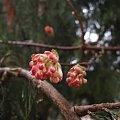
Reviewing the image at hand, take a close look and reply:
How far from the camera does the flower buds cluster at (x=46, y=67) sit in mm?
712

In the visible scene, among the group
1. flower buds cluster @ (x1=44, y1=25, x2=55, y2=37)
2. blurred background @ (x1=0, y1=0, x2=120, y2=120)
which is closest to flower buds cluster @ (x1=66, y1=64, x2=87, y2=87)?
blurred background @ (x1=0, y1=0, x2=120, y2=120)

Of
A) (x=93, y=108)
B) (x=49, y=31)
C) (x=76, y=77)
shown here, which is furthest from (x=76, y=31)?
(x=93, y=108)

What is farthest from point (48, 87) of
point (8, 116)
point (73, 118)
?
point (8, 116)

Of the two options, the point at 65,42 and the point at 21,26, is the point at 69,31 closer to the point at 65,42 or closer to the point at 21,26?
the point at 65,42

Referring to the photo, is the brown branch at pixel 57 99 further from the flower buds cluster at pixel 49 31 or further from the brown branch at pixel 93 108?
the flower buds cluster at pixel 49 31

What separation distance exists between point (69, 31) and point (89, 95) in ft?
1.28

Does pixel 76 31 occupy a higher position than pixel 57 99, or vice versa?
pixel 76 31

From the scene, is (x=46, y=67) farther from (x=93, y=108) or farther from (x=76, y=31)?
(x=76, y=31)

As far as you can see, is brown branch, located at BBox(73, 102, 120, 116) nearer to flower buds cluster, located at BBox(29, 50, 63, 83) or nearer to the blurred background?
flower buds cluster, located at BBox(29, 50, 63, 83)

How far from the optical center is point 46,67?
0.73 meters

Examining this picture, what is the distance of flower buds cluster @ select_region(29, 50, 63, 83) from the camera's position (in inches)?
28.0

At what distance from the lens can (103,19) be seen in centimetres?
198

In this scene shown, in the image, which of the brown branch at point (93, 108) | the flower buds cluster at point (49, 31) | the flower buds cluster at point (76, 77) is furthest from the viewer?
the flower buds cluster at point (49, 31)

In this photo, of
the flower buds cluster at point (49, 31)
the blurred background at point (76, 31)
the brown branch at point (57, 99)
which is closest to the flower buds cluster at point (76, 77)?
the brown branch at point (57, 99)
